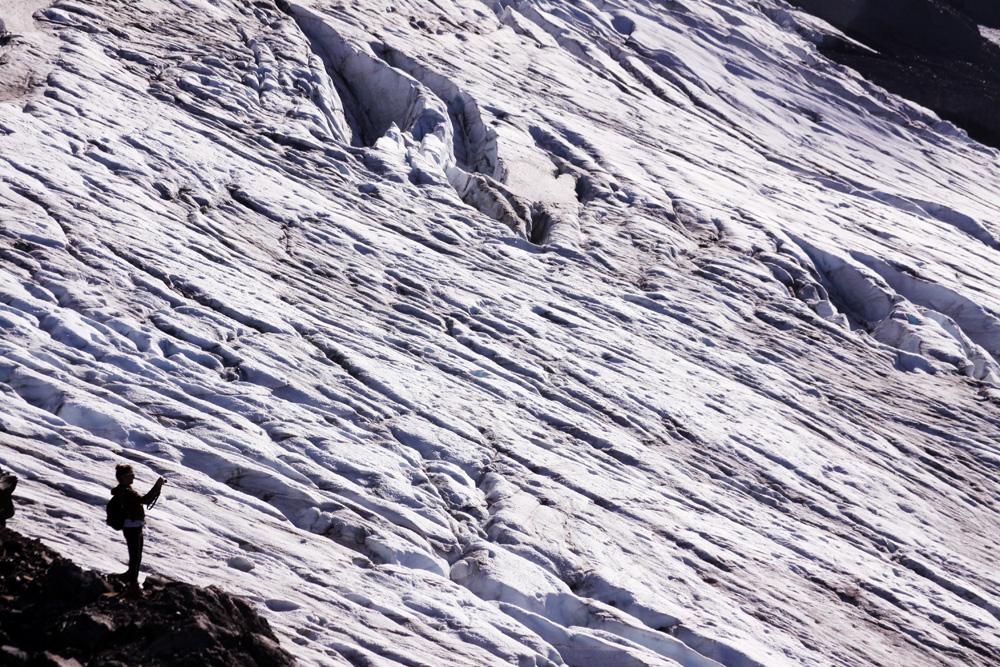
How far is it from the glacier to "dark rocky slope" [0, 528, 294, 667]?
1279mm

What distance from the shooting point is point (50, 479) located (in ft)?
30.6

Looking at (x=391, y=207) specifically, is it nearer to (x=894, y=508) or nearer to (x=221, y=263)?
(x=221, y=263)

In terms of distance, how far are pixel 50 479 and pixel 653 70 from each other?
27.2m

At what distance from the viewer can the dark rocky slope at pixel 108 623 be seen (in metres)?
6.08

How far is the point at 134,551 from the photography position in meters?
6.98

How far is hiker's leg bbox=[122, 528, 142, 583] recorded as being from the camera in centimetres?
684

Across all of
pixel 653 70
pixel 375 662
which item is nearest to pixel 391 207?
pixel 375 662

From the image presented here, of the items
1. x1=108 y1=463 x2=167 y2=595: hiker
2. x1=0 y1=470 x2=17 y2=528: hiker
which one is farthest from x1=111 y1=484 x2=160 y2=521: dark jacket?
x1=0 y1=470 x2=17 y2=528: hiker

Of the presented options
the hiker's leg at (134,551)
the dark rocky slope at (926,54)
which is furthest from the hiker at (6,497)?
the dark rocky slope at (926,54)

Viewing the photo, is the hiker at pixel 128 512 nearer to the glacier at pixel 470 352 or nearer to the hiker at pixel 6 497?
the hiker at pixel 6 497

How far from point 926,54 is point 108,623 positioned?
45.3 meters

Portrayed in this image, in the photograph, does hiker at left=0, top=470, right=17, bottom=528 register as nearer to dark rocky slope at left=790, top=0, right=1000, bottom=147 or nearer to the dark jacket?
the dark jacket

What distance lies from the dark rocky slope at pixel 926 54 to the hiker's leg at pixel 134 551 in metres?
37.5

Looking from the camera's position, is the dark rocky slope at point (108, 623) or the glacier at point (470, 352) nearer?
the dark rocky slope at point (108, 623)
